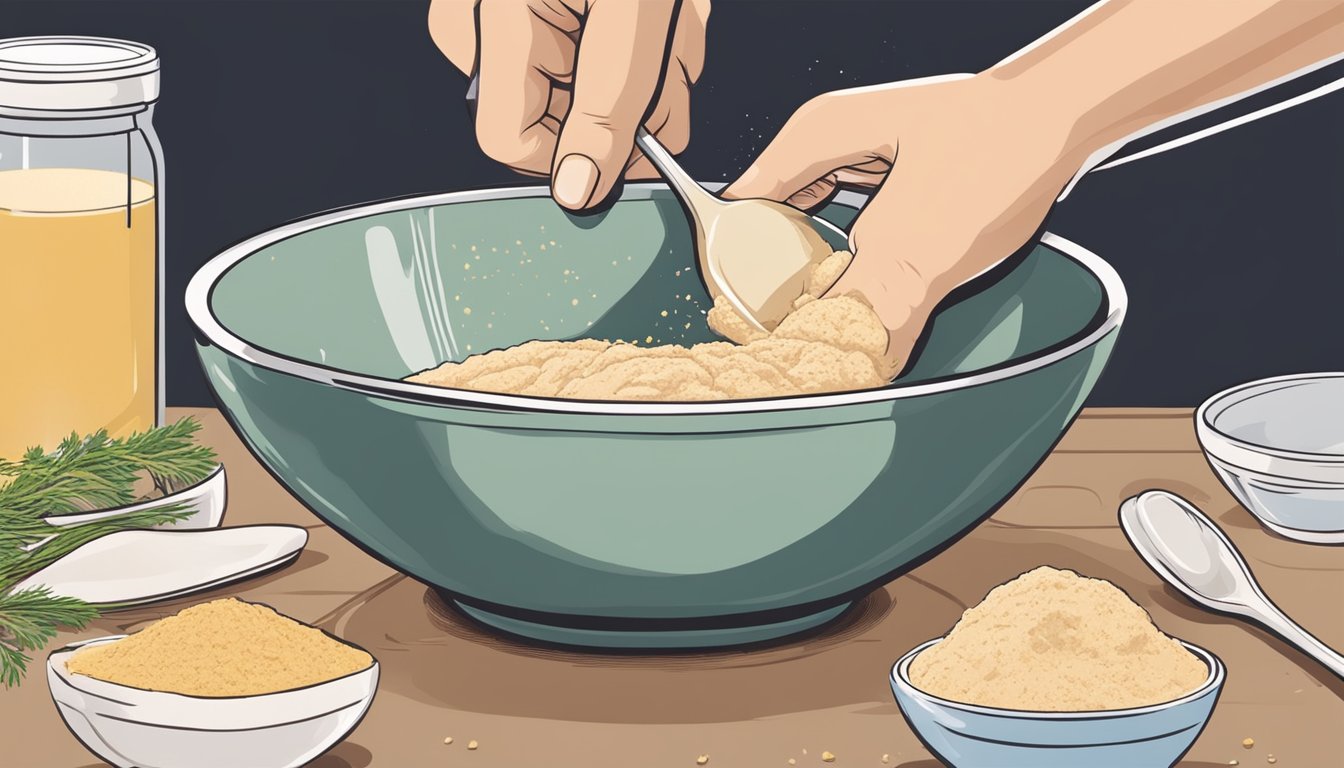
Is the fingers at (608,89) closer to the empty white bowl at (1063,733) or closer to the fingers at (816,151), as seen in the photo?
the fingers at (816,151)

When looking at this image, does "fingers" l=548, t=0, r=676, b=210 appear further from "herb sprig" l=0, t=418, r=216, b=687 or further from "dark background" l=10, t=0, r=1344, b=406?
"dark background" l=10, t=0, r=1344, b=406

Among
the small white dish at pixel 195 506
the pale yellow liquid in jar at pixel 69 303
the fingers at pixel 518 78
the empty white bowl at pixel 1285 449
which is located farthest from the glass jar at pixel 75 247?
the empty white bowl at pixel 1285 449

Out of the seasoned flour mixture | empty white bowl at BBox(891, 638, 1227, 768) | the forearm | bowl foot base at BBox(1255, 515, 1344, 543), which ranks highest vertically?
the forearm

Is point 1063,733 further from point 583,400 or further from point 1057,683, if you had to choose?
point 583,400

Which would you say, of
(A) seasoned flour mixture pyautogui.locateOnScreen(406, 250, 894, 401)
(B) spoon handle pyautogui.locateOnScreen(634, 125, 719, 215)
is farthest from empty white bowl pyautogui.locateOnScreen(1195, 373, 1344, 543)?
(B) spoon handle pyautogui.locateOnScreen(634, 125, 719, 215)

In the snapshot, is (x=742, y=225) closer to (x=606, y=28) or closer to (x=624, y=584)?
(x=606, y=28)

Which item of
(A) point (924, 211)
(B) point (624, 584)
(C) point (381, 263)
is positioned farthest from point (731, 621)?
(C) point (381, 263)
